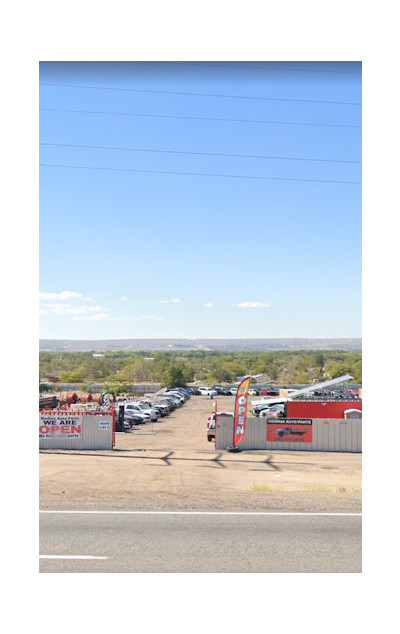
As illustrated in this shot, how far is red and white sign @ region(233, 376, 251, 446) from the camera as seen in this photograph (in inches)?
846

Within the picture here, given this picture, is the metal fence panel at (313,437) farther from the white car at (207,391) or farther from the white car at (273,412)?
the white car at (207,391)

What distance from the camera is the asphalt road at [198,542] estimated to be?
708 centimetres

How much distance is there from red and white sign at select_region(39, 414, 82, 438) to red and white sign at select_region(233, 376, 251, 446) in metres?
6.15

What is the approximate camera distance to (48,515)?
9.50 metres

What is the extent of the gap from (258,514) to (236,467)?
9.04 meters

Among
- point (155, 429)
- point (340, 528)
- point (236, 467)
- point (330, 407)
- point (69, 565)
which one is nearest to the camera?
point (69, 565)

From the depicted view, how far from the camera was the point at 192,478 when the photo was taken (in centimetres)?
1577

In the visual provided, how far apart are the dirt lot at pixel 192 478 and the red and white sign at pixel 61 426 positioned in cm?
82

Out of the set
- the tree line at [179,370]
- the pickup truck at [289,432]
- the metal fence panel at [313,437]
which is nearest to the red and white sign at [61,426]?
the metal fence panel at [313,437]

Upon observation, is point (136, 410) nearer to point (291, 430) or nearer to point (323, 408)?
point (323, 408)
